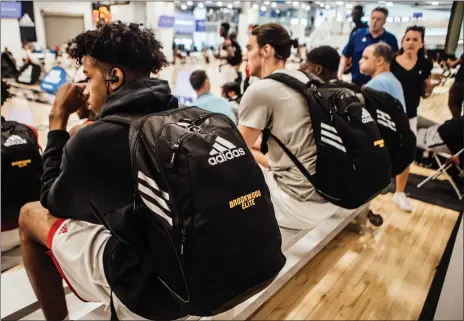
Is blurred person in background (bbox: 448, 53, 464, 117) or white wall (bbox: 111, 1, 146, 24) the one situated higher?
white wall (bbox: 111, 1, 146, 24)

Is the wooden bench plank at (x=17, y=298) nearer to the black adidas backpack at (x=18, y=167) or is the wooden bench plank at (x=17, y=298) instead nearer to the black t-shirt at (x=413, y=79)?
the black adidas backpack at (x=18, y=167)

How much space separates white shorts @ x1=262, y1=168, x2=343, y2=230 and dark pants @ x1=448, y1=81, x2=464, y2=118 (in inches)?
56.7

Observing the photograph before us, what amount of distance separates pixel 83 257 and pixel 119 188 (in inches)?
13.4

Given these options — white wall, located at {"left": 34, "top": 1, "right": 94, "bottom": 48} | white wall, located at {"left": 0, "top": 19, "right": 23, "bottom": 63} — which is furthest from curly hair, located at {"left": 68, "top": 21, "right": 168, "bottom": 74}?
white wall, located at {"left": 34, "top": 1, "right": 94, "bottom": 48}

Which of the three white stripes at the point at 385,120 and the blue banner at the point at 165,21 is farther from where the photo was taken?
the blue banner at the point at 165,21

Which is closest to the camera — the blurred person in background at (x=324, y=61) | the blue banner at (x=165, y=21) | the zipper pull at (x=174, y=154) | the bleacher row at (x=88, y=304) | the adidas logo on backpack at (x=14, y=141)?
the zipper pull at (x=174, y=154)

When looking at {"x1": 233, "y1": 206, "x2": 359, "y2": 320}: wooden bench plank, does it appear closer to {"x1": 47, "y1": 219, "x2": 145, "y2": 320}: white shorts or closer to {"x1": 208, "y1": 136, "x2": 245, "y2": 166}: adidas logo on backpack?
{"x1": 47, "y1": 219, "x2": 145, "y2": 320}: white shorts

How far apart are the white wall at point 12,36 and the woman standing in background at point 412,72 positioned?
14.2m

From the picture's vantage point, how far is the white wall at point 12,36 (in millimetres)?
13672

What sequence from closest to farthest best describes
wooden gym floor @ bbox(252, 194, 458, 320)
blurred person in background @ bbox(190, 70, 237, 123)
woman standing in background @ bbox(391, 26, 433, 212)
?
wooden gym floor @ bbox(252, 194, 458, 320) → woman standing in background @ bbox(391, 26, 433, 212) → blurred person in background @ bbox(190, 70, 237, 123)

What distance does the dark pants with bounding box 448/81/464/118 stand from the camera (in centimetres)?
268

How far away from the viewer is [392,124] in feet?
7.94

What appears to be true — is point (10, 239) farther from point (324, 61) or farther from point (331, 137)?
point (324, 61)

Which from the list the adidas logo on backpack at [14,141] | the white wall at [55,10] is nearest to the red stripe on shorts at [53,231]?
the adidas logo on backpack at [14,141]
